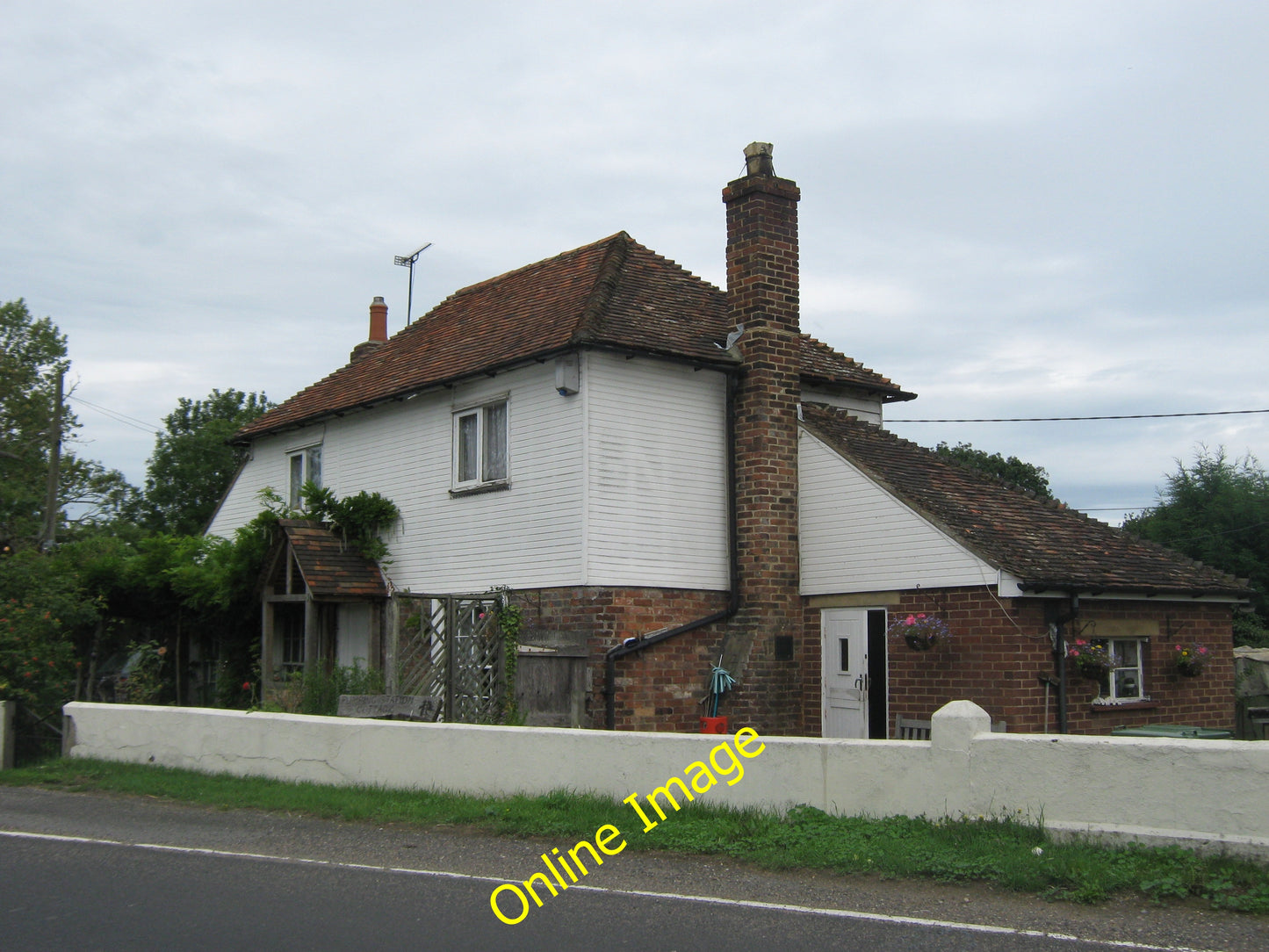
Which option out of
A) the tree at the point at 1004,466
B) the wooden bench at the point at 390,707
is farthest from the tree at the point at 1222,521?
the wooden bench at the point at 390,707

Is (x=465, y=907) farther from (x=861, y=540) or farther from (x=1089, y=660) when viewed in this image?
(x=861, y=540)

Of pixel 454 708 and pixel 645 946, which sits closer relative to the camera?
pixel 645 946

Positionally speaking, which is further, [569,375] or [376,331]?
[376,331]

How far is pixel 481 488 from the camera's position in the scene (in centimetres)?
1689

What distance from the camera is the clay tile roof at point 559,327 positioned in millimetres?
15953

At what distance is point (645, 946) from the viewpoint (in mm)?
6297

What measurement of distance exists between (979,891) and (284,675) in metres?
14.8

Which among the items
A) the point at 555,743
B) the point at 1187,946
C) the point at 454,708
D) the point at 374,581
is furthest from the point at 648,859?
the point at 374,581

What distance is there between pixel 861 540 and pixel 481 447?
5593 millimetres

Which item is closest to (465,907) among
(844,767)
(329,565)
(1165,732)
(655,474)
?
(844,767)

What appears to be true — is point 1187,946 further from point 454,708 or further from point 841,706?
point 454,708

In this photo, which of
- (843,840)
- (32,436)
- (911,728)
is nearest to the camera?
(843,840)

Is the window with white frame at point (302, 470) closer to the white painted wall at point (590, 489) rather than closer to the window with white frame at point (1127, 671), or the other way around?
the white painted wall at point (590, 489)

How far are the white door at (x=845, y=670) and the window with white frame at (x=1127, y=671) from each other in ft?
9.89
